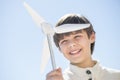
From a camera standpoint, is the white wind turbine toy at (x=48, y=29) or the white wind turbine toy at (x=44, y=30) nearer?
the white wind turbine toy at (x=48, y=29)

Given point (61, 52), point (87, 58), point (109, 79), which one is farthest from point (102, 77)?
point (61, 52)

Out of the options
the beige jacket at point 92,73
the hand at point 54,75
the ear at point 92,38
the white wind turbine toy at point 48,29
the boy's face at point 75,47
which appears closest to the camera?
the hand at point 54,75

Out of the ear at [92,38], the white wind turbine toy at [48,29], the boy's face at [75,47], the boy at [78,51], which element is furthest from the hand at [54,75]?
the ear at [92,38]

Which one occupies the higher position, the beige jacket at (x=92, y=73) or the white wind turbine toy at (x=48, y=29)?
A: the white wind turbine toy at (x=48, y=29)

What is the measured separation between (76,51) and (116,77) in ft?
1.21

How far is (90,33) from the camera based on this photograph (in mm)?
2502

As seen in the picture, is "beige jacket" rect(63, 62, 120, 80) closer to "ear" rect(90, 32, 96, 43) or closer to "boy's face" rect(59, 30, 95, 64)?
"boy's face" rect(59, 30, 95, 64)

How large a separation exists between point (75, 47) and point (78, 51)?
45 mm

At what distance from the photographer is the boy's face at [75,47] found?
7.37 ft

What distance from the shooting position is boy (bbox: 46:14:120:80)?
7.08ft

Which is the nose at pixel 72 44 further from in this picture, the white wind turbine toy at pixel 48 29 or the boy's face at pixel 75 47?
the white wind turbine toy at pixel 48 29

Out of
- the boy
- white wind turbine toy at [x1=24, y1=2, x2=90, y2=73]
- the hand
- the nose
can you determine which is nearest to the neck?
the boy

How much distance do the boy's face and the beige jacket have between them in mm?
84

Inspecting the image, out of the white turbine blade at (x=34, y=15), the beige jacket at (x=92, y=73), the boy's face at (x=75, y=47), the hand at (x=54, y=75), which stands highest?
the white turbine blade at (x=34, y=15)
